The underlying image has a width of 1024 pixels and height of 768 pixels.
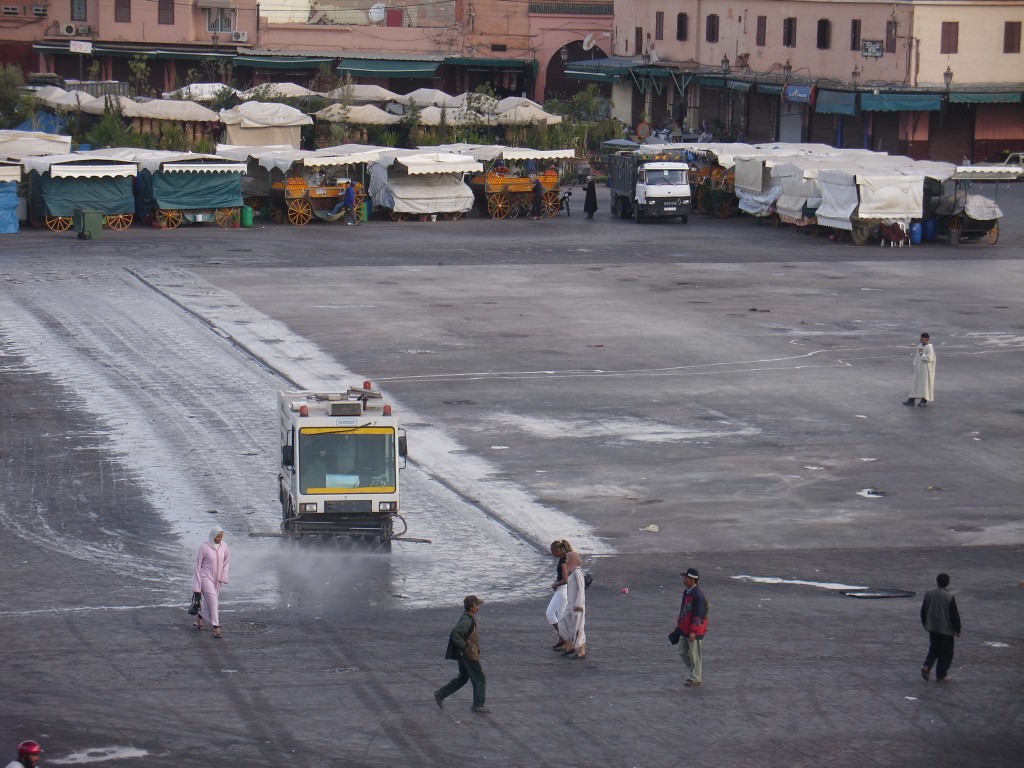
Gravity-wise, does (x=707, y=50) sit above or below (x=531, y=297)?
above

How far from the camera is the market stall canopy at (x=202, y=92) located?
7175 centimetres

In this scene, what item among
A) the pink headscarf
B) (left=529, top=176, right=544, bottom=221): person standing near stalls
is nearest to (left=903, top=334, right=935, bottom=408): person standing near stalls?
the pink headscarf

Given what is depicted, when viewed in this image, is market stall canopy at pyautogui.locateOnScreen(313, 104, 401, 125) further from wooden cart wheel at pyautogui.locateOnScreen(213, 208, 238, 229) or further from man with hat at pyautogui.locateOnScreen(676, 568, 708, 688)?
man with hat at pyautogui.locateOnScreen(676, 568, 708, 688)

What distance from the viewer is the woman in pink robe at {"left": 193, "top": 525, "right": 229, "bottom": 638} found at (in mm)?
15914

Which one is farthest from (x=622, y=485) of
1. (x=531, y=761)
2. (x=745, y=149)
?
(x=745, y=149)

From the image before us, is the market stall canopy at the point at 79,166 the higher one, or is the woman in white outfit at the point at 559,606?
the market stall canopy at the point at 79,166

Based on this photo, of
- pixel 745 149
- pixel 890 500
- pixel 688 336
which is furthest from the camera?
pixel 745 149

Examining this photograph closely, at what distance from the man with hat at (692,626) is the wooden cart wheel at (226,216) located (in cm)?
3883

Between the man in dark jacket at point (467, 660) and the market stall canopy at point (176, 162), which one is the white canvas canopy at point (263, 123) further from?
the man in dark jacket at point (467, 660)

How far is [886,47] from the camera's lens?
231ft

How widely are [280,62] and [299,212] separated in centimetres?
3549

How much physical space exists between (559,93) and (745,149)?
35.7 m

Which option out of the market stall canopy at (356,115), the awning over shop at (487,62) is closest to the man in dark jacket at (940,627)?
the market stall canopy at (356,115)

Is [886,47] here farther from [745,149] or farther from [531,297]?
[531,297]
